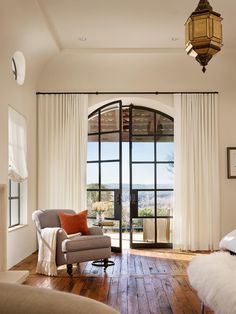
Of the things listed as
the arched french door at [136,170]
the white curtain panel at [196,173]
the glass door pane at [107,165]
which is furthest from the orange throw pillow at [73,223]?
the white curtain panel at [196,173]

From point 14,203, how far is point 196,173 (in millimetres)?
3199

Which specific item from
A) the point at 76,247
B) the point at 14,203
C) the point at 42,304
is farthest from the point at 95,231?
the point at 42,304

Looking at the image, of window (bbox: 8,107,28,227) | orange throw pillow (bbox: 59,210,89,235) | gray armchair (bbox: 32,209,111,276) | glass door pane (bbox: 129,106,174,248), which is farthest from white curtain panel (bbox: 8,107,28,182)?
glass door pane (bbox: 129,106,174,248)

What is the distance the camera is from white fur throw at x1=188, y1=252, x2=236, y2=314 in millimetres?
2625

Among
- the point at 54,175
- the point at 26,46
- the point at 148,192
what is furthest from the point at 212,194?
the point at 26,46

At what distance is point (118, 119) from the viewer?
771cm

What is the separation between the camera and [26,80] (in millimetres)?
7121

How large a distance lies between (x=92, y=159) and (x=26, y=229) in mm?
1744

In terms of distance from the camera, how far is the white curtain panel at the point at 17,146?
621 centimetres

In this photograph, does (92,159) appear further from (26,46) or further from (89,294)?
(89,294)

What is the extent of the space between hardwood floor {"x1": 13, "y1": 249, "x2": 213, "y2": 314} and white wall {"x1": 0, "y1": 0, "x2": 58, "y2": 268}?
361 mm

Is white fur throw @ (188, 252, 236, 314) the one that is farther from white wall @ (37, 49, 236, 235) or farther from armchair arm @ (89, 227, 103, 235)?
white wall @ (37, 49, 236, 235)

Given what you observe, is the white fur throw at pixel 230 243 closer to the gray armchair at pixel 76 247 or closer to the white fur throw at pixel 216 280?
the white fur throw at pixel 216 280

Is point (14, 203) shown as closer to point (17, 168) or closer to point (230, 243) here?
point (17, 168)
